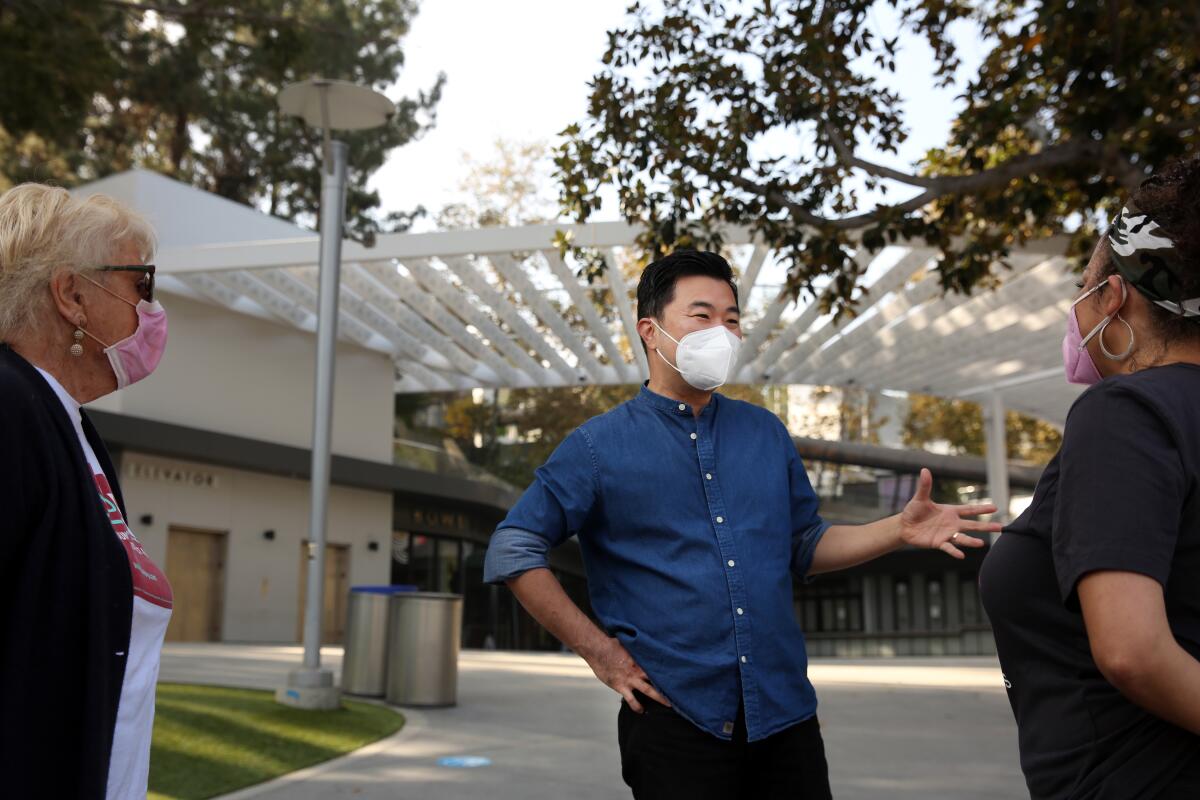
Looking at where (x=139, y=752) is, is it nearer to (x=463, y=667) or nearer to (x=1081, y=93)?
(x=1081, y=93)

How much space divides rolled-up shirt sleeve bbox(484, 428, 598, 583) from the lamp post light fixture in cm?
733

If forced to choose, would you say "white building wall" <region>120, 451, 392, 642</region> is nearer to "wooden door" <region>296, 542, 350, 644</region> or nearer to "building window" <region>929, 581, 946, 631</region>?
"wooden door" <region>296, 542, 350, 644</region>

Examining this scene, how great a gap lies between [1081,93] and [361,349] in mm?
18754

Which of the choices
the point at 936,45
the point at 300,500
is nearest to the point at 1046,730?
the point at 936,45

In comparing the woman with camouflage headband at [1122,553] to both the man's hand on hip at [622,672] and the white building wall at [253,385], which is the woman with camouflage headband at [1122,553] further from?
the white building wall at [253,385]

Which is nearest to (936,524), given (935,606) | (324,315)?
(324,315)

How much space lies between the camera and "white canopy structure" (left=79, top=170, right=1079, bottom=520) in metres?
Result: 17.7

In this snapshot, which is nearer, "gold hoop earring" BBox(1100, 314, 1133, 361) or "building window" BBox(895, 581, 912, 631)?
"gold hoop earring" BBox(1100, 314, 1133, 361)

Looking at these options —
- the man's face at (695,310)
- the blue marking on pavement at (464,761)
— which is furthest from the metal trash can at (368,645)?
the man's face at (695,310)

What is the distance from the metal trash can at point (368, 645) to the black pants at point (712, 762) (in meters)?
8.49

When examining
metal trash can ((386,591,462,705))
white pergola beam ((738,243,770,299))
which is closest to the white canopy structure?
white pergola beam ((738,243,770,299))

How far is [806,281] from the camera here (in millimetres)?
9078

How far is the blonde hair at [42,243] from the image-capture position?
2.34 metres

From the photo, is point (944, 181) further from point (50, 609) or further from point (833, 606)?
point (833, 606)
